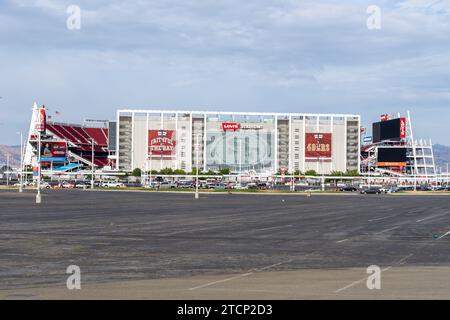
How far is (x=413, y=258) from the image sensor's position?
2220 cm

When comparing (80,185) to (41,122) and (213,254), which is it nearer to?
(41,122)

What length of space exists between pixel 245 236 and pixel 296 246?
4.62 m

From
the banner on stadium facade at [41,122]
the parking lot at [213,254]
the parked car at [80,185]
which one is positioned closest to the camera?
the parking lot at [213,254]

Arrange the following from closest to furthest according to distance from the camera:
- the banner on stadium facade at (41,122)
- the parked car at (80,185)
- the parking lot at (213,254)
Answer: the parking lot at (213,254) → the banner on stadium facade at (41,122) → the parked car at (80,185)

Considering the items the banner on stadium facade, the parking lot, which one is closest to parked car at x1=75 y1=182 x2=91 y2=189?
the banner on stadium facade

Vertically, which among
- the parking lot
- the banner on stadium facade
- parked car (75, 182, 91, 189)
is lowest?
the parking lot

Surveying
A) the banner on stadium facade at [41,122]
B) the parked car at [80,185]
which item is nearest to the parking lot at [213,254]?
the banner on stadium facade at [41,122]

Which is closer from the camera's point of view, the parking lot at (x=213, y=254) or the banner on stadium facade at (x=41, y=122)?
the parking lot at (x=213, y=254)

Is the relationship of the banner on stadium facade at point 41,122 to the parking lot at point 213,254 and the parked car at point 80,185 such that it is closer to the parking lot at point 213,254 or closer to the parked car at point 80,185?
the parking lot at point 213,254

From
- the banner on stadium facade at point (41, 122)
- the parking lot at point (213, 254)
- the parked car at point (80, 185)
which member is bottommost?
the parking lot at point (213, 254)

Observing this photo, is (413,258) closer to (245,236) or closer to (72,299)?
(245,236)

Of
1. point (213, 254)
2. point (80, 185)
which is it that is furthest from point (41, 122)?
point (80, 185)

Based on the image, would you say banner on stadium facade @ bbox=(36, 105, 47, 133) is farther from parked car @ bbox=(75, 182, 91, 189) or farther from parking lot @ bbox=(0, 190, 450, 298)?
parked car @ bbox=(75, 182, 91, 189)
